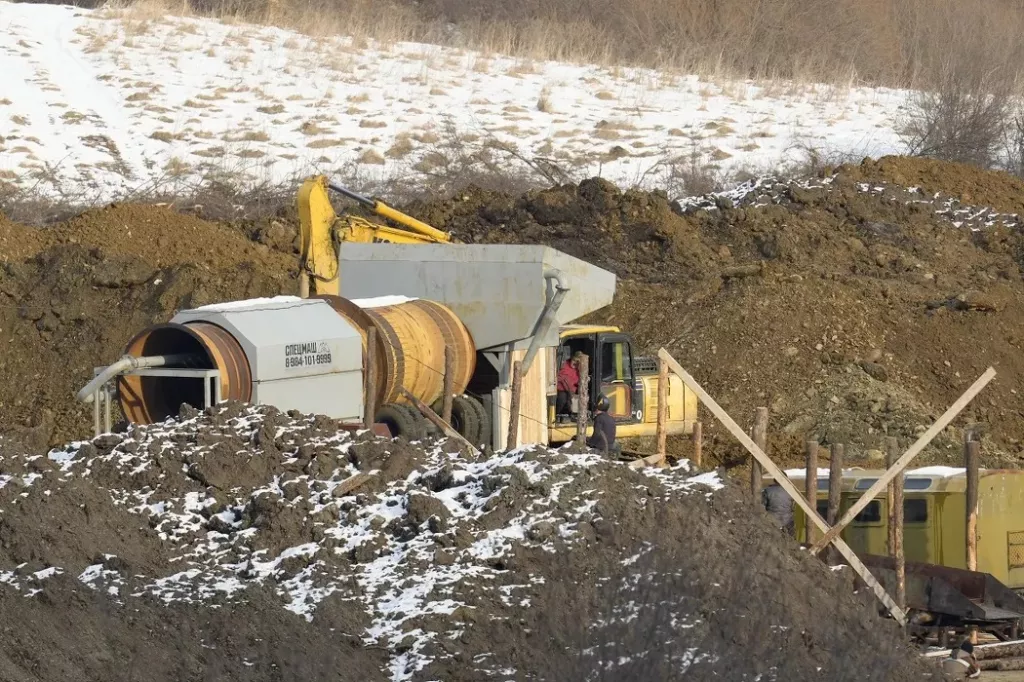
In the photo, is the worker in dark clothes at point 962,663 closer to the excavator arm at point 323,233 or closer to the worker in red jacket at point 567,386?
the worker in red jacket at point 567,386

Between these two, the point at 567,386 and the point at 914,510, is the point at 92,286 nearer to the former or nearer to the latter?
the point at 567,386

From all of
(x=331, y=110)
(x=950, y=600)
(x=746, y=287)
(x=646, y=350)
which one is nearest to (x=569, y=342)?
(x=646, y=350)

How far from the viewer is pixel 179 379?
1744 cm

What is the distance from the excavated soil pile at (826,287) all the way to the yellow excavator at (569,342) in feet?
6.57

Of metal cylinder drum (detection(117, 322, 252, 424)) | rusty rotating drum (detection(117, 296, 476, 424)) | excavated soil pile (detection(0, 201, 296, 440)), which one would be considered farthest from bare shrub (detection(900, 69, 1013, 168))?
metal cylinder drum (detection(117, 322, 252, 424))

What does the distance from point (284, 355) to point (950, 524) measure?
22.9 feet

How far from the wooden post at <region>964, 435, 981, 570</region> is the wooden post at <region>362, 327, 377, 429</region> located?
578cm

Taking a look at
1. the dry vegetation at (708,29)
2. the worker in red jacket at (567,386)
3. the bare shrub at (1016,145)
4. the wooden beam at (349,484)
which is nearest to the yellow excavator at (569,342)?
the worker in red jacket at (567,386)

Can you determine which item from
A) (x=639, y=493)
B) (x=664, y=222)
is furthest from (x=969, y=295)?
(x=639, y=493)

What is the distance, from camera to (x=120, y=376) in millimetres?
16969

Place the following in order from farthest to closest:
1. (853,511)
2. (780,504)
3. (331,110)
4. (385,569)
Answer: (331,110)
(780,504)
(853,511)
(385,569)

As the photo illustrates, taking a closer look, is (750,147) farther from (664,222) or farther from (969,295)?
(969,295)

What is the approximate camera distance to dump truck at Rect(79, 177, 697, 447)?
54.1ft

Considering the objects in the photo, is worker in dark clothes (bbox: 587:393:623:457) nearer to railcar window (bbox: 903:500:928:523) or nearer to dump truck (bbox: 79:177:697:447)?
dump truck (bbox: 79:177:697:447)
